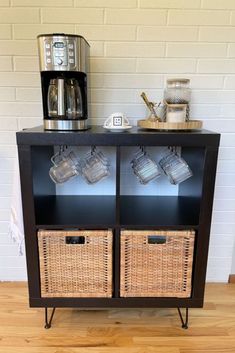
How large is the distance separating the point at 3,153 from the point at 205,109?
122 cm

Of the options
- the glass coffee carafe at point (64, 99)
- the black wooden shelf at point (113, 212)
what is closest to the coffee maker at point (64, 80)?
the glass coffee carafe at point (64, 99)

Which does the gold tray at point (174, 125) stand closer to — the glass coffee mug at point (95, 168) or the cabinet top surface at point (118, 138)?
the cabinet top surface at point (118, 138)

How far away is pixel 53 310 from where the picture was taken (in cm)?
162

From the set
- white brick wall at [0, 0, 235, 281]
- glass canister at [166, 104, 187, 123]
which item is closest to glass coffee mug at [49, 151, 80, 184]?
white brick wall at [0, 0, 235, 281]

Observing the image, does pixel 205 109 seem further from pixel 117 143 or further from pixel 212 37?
pixel 117 143

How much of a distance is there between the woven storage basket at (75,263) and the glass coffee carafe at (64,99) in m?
0.55

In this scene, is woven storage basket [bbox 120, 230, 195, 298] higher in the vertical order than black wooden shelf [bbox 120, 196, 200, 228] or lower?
lower

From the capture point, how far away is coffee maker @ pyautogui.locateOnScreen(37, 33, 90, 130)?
1.18 metres

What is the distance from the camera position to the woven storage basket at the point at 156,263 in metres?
1.32

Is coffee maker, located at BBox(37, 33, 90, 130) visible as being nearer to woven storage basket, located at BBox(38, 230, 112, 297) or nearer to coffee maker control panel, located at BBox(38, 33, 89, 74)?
→ coffee maker control panel, located at BBox(38, 33, 89, 74)

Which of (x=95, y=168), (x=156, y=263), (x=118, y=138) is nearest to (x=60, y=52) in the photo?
(x=118, y=138)

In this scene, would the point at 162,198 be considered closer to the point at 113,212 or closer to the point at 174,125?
the point at 113,212

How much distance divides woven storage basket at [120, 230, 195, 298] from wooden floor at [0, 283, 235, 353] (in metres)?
0.24

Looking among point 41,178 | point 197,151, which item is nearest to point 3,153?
point 41,178
